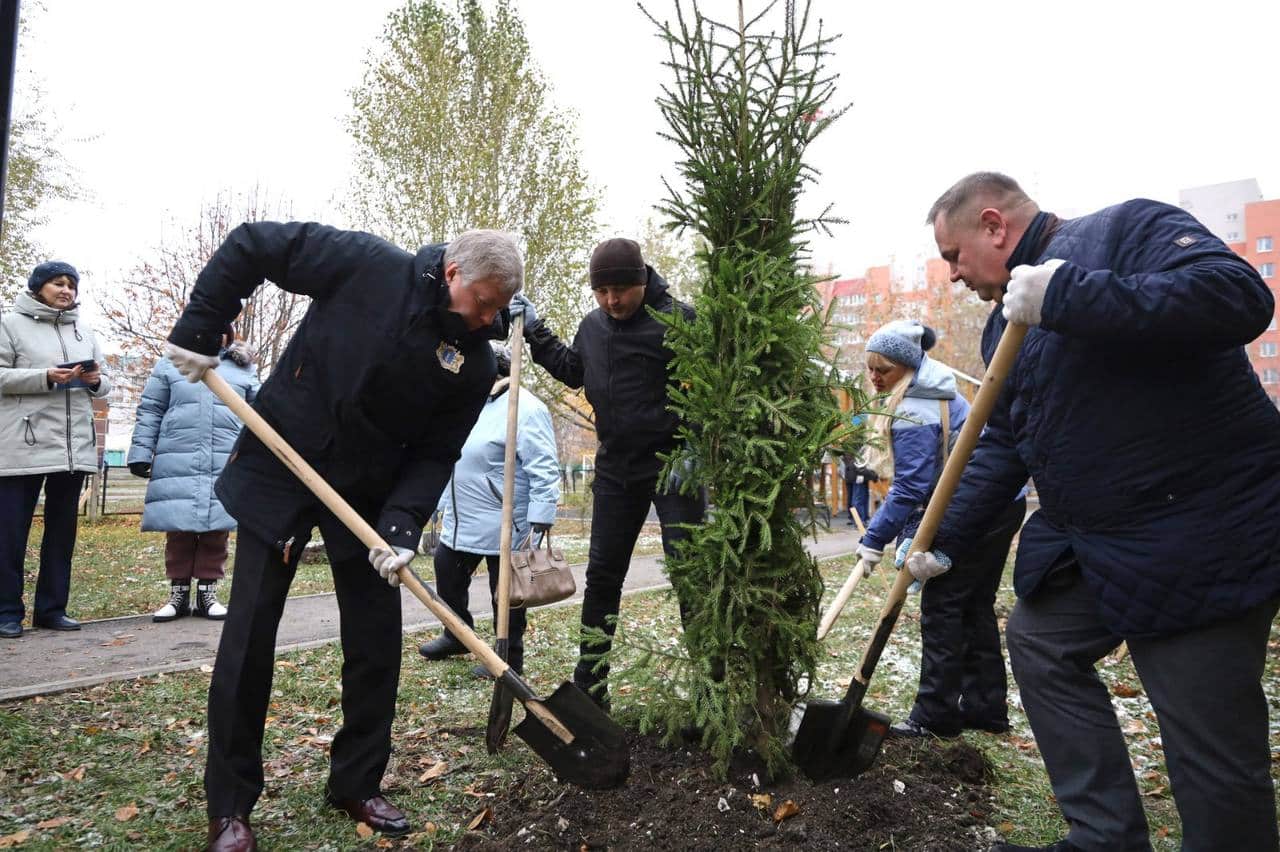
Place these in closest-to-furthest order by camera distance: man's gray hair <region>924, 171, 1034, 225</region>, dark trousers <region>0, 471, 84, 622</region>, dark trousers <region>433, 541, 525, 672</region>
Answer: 1. man's gray hair <region>924, 171, 1034, 225</region>
2. dark trousers <region>433, 541, 525, 672</region>
3. dark trousers <region>0, 471, 84, 622</region>

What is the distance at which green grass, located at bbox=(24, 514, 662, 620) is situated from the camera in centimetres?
746

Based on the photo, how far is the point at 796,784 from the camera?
3236mm

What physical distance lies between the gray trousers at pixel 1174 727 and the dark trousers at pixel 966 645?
1.68 metres

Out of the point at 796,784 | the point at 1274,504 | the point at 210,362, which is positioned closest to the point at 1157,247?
the point at 1274,504

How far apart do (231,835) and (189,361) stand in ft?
5.44

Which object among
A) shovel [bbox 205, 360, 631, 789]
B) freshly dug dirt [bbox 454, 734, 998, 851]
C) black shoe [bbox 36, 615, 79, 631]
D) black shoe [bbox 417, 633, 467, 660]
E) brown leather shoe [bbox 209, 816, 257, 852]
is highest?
shovel [bbox 205, 360, 631, 789]

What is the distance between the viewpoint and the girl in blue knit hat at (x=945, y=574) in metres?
4.36

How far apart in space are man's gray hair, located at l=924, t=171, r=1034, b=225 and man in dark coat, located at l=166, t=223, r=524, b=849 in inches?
58.3

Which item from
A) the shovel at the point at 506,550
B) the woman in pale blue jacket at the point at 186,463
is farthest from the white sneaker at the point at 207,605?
the shovel at the point at 506,550

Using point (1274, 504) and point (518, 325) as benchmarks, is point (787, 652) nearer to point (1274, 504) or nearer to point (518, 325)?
point (1274, 504)

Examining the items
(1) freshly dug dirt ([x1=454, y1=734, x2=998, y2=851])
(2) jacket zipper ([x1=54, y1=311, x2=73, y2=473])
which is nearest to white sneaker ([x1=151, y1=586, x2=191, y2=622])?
(2) jacket zipper ([x1=54, y1=311, x2=73, y2=473])

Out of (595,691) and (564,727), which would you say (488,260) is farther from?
(595,691)

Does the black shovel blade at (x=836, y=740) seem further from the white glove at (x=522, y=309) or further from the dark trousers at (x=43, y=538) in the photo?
the dark trousers at (x=43, y=538)

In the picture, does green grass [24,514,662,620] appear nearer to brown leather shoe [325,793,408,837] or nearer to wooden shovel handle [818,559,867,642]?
brown leather shoe [325,793,408,837]
